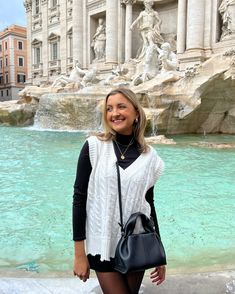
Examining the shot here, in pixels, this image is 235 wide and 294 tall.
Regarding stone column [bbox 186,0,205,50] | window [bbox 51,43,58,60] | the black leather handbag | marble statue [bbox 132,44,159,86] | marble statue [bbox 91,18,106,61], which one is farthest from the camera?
window [bbox 51,43,58,60]

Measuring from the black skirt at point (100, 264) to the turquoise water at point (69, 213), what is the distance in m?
1.09

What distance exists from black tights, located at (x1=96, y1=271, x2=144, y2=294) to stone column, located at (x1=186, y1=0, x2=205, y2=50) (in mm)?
16858

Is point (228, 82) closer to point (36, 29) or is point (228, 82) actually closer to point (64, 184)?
point (64, 184)

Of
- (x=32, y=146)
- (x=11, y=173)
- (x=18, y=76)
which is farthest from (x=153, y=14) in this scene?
(x=18, y=76)

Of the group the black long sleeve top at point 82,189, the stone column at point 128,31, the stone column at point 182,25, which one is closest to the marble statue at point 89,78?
the stone column at point 128,31

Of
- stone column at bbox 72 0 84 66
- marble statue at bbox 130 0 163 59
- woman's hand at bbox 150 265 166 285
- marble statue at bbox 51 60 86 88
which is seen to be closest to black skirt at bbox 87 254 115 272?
woman's hand at bbox 150 265 166 285

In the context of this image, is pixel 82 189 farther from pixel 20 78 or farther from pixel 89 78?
pixel 20 78

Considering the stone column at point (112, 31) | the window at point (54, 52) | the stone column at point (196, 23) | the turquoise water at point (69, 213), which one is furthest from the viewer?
the window at point (54, 52)

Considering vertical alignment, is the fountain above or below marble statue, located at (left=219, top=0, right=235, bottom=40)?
below

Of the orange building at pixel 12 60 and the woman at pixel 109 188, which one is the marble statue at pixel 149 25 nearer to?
the woman at pixel 109 188

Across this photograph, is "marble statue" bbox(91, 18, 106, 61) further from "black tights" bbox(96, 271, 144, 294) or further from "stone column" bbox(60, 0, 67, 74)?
"black tights" bbox(96, 271, 144, 294)

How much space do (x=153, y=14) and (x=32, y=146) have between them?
13.5 m

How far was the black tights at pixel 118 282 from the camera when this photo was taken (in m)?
1.43

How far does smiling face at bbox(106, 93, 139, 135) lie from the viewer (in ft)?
4.89
